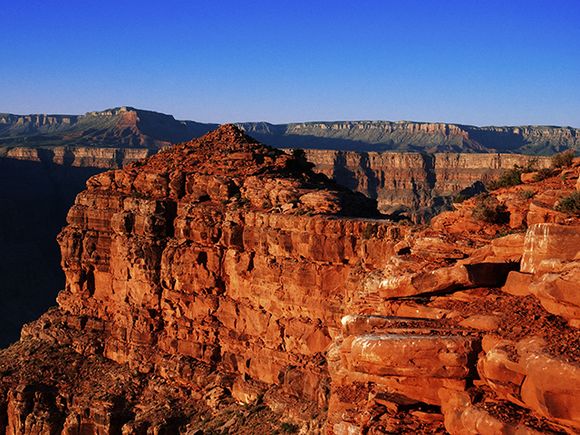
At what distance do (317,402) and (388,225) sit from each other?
23.2 ft

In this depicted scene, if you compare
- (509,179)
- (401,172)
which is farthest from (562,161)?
(401,172)

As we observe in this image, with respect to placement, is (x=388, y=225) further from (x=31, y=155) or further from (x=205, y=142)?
(x=31, y=155)

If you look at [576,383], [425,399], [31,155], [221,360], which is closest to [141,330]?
[221,360]

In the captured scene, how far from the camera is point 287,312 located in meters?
31.8

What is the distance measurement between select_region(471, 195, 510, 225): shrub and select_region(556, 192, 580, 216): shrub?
8.23ft

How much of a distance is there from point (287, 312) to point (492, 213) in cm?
1554

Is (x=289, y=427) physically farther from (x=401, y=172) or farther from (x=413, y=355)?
(x=401, y=172)

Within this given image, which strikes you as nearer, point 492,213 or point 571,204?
point 571,204

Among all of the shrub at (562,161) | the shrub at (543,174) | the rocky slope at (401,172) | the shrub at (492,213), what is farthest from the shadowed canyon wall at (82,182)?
the shrub at (492,213)

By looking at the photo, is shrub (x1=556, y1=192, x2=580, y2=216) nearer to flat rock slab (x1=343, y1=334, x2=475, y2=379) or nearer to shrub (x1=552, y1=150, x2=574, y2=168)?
flat rock slab (x1=343, y1=334, x2=475, y2=379)

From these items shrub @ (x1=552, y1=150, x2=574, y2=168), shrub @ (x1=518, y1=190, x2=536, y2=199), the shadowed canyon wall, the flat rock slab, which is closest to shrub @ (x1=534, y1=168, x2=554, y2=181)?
shrub @ (x1=552, y1=150, x2=574, y2=168)

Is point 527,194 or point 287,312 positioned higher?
point 527,194

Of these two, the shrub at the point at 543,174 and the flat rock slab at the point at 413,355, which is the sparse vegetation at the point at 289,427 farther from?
the flat rock slab at the point at 413,355

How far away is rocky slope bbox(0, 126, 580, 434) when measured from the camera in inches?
432
